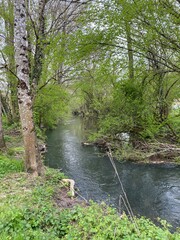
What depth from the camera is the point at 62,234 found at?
2871 millimetres

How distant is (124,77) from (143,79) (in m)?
1.20

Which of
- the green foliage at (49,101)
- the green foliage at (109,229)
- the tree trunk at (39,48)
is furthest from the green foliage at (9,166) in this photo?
the green foliage at (49,101)

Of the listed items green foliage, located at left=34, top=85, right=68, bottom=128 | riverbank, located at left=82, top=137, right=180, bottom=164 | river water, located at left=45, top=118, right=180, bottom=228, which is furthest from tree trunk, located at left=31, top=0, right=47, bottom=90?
green foliage, located at left=34, top=85, right=68, bottom=128

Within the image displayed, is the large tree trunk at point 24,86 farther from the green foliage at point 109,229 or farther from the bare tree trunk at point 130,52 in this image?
the bare tree trunk at point 130,52

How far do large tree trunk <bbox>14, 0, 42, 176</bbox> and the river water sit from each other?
2392 mm

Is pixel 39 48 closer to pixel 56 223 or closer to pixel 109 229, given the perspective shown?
pixel 56 223

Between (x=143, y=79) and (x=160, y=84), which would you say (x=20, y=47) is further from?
(x=160, y=84)

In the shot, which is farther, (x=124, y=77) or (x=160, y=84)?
(x=124, y=77)

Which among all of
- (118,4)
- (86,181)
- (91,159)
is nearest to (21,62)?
(118,4)

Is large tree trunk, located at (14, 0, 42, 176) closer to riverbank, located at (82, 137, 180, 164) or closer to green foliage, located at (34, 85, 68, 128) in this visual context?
riverbank, located at (82, 137, 180, 164)

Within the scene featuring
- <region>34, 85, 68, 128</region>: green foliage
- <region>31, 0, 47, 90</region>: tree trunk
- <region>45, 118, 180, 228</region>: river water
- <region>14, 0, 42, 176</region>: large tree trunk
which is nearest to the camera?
<region>14, 0, 42, 176</region>: large tree trunk

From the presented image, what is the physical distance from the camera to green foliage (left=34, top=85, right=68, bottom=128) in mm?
11591

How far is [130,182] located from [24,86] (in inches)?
229

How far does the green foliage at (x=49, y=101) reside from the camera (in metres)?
11.6
